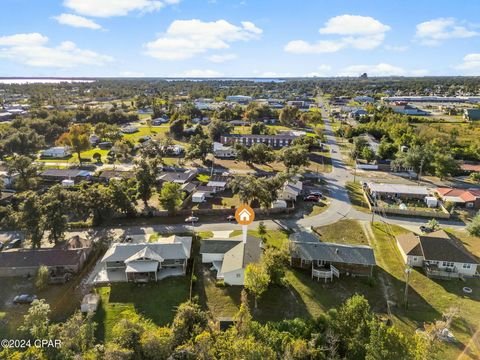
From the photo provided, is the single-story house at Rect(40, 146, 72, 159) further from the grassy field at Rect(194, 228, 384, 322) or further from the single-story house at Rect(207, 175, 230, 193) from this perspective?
the grassy field at Rect(194, 228, 384, 322)

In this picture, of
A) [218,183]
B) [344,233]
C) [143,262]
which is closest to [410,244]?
[344,233]

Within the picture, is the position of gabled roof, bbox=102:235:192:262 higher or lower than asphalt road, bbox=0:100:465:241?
higher

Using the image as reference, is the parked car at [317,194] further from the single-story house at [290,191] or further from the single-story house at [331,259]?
the single-story house at [331,259]

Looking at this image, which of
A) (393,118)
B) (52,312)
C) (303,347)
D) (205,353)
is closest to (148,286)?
(52,312)

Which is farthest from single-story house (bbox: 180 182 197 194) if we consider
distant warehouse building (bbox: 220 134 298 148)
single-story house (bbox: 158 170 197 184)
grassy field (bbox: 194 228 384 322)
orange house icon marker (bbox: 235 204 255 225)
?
distant warehouse building (bbox: 220 134 298 148)

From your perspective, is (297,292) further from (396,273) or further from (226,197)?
(226,197)
